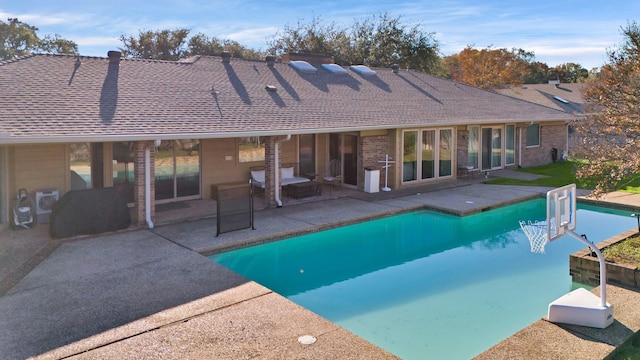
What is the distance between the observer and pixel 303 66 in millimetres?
19438

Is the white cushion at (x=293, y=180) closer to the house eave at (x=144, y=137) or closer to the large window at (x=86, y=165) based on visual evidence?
the house eave at (x=144, y=137)

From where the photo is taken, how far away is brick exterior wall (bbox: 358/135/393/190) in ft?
52.7

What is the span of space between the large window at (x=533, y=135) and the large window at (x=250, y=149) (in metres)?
12.9

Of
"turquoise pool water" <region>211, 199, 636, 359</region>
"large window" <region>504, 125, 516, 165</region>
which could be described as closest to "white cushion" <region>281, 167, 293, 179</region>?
"turquoise pool water" <region>211, 199, 636, 359</region>

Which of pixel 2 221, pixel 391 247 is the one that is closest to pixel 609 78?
pixel 391 247

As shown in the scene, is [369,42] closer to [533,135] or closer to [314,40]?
[314,40]

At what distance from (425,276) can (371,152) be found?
748cm

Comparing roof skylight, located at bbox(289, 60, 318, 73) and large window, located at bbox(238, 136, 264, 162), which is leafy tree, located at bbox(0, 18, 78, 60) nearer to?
roof skylight, located at bbox(289, 60, 318, 73)

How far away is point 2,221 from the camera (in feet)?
35.9

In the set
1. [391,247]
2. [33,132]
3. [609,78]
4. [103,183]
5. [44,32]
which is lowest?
[391,247]

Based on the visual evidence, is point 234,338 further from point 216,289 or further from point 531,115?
point 531,115

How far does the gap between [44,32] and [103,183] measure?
39.7m

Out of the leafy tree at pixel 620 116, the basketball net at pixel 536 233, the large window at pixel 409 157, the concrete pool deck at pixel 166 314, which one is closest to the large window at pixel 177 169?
the concrete pool deck at pixel 166 314

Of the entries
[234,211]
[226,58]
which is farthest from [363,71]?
[234,211]
